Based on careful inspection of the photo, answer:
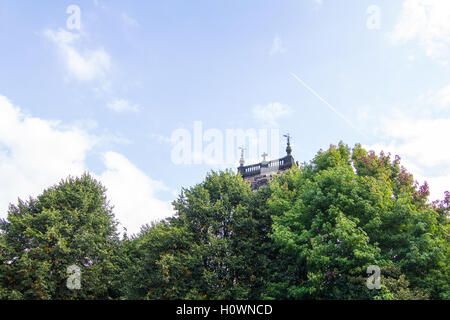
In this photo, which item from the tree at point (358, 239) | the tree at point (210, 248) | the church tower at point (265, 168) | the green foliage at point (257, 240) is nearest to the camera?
the tree at point (358, 239)

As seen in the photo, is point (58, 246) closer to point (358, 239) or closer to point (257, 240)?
point (257, 240)

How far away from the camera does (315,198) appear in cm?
2211

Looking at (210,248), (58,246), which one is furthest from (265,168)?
(58,246)

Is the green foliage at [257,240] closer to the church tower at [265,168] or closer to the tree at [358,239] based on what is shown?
the tree at [358,239]

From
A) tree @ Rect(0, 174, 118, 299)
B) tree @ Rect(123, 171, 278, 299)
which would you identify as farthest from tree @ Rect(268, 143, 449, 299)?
tree @ Rect(0, 174, 118, 299)

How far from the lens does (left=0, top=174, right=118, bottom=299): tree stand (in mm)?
28250

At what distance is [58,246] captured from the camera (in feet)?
94.8

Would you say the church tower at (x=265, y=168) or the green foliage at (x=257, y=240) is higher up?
the church tower at (x=265, y=168)

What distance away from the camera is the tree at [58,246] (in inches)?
1112

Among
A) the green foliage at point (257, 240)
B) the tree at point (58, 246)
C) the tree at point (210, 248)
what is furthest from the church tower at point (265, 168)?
the tree at point (58, 246)

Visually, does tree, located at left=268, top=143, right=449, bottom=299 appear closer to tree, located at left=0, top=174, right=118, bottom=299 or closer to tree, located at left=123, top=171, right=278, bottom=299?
tree, located at left=123, top=171, right=278, bottom=299

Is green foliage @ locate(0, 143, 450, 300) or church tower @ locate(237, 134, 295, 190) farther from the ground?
church tower @ locate(237, 134, 295, 190)

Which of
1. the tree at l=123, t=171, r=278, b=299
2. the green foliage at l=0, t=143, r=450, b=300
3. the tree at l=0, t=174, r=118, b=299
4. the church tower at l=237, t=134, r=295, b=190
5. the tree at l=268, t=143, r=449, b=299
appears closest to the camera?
the tree at l=268, t=143, r=449, b=299

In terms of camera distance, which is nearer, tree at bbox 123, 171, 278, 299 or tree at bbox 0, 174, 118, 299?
tree at bbox 123, 171, 278, 299
